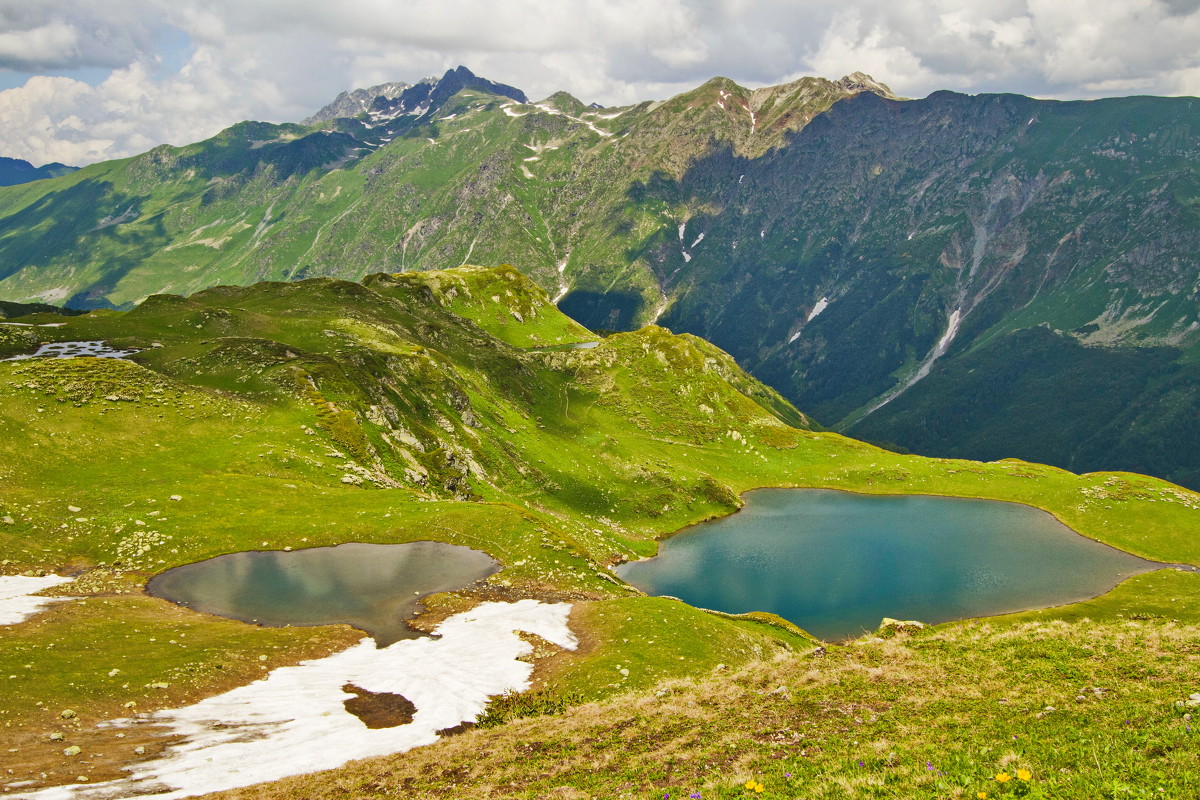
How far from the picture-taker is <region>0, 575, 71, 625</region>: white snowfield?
39.0m

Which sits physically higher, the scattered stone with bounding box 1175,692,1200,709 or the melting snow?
the melting snow

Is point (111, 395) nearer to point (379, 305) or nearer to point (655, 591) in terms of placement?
point (655, 591)

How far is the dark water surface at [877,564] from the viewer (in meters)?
84.2

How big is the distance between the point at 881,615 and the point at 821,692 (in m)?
60.0

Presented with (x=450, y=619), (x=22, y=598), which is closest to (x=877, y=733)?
(x=450, y=619)

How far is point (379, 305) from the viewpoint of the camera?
169 m

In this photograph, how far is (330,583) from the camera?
52156 mm

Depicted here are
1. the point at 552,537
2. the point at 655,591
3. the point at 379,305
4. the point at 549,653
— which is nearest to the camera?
the point at 549,653

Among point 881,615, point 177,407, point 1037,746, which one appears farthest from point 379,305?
point 1037,746

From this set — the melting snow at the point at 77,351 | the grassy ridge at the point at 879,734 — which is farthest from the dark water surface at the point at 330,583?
the melting snow at the point at 77,351

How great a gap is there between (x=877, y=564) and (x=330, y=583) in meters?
80.1

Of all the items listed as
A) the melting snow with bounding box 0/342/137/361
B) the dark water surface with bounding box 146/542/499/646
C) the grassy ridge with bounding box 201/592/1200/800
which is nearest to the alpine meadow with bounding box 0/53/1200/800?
the grassy ridge with bounding box 201/592/1200/800

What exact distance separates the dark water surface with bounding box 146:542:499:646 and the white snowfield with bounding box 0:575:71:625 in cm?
607

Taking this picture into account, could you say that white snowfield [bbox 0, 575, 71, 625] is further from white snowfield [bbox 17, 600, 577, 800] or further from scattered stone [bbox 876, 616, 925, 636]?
scattered stone [bbox 876, 616, 925, 636]
